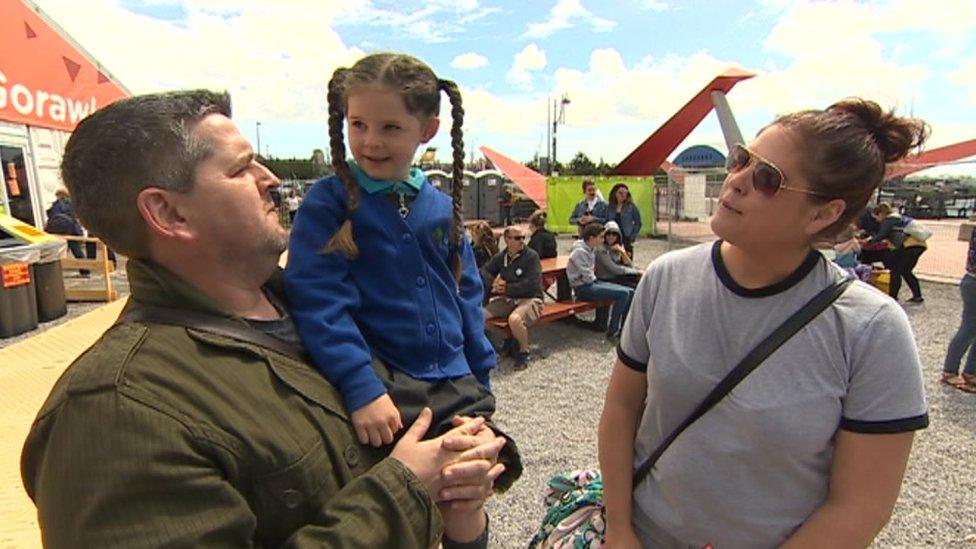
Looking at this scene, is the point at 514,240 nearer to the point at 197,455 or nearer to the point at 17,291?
the point at 197,455

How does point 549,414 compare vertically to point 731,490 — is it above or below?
below

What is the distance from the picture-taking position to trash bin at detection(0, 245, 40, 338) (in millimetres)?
7066

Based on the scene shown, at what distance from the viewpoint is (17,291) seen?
285 inches

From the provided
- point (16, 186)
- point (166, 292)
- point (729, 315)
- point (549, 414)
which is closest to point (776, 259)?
point (729, 315)

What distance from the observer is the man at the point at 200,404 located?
902 millimetres

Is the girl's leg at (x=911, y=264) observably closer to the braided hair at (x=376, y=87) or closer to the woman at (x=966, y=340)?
the woman at (x=966, y=340)

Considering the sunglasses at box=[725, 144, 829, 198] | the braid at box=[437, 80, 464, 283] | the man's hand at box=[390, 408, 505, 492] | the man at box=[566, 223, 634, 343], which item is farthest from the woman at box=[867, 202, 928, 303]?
the man's hand at box=[390, 408, 505, 492]

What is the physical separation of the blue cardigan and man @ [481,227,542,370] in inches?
195

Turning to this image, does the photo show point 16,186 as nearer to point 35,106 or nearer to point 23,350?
point 35,106

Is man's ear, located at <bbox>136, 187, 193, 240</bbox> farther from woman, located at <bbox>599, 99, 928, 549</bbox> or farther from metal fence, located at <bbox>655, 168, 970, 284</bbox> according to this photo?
metal fence, located at <bbox>655, 168, 970, 284</bbox>

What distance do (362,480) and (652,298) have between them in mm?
907

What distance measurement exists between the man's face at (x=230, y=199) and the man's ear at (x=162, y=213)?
20 millimetres

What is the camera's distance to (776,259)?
4.76ft

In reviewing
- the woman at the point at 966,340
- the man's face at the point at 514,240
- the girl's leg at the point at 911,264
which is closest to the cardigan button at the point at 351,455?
the man's face at the point at 514,240
